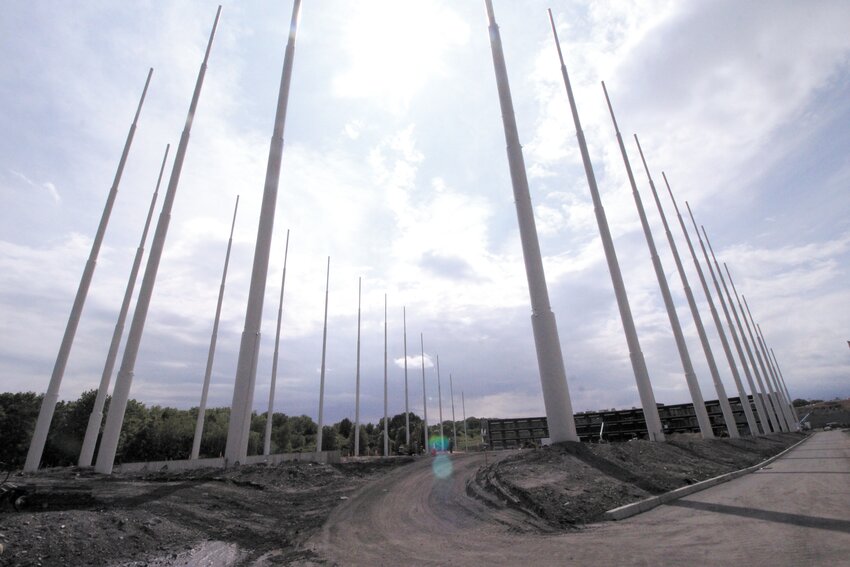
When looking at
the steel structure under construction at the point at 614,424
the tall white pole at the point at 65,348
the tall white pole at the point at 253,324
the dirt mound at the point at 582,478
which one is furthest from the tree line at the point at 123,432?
the steel structure under construction at the point at 614,424

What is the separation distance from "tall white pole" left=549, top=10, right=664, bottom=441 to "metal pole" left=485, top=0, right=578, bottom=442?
10.5 meters

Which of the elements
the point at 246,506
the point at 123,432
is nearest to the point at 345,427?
the point at 123,432

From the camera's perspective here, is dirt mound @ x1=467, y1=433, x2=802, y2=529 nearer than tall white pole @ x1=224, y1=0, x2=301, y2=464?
Yes

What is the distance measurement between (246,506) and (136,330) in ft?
40.3

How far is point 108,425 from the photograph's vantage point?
19.6 metres

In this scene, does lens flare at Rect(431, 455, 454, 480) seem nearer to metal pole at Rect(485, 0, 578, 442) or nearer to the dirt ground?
the dirt ground

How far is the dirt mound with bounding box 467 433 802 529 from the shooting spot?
11579mm

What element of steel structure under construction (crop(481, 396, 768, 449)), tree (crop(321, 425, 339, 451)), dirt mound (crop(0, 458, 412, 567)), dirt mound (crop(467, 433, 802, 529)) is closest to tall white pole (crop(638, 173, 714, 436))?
dirt mound (crop(467, 433, 802, 529))

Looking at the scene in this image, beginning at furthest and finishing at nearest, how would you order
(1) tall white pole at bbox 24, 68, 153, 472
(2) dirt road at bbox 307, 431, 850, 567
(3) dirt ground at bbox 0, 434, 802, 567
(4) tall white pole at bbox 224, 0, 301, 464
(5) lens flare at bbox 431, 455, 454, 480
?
(5) lens flare at bbox 431, 455, 454, 480 → (1) tall white pole at bbox 24, 68, 153, 472 → (4) tall white pole at bbox 224, 0, 301, 464 → (3) dirt ground at bbox 0, 434, 802, 567 → (2) dirt road at bbox 307, 431, 850, 567

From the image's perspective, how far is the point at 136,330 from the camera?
20734 mm

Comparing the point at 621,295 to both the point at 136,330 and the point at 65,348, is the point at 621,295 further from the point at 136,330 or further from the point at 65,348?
the point at 65,348

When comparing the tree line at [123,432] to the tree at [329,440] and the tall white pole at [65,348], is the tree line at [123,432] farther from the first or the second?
the tall white pole at [65,348]

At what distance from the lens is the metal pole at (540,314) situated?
56.4ft

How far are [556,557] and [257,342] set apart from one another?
46.7ft
